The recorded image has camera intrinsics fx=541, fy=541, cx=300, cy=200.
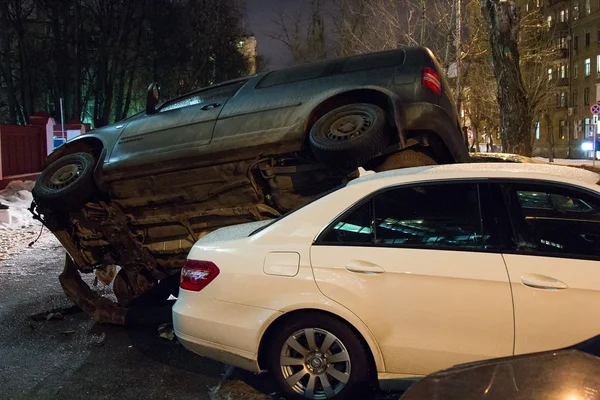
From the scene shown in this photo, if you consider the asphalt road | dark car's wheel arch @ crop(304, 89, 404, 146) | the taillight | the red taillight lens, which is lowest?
the asphalt road

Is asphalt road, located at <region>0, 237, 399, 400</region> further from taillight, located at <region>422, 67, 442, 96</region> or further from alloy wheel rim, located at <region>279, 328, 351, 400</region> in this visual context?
taillight, located at <region>422, 67, 442, 96</region>

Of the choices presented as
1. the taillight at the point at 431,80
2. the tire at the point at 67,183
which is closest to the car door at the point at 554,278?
the taillight at the point at 431,80

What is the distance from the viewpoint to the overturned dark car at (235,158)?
471 centimetres

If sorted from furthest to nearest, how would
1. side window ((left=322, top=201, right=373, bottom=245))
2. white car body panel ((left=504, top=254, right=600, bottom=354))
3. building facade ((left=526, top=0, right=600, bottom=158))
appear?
1. building facade ((left=526, top=0, right=600, bottom=158))
2. side window ((left=322, top=201, right=373, bottom=245))
3. white car body panel ((left=504, top=254, right=600, bottom=354))

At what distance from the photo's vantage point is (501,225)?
3068 mm

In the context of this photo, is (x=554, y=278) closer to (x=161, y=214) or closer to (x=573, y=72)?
(x=161, y=214)

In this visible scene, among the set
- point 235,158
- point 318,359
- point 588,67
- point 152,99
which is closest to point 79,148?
point 152,99

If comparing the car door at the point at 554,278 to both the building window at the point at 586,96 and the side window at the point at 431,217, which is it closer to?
the side window at the point at 431,217

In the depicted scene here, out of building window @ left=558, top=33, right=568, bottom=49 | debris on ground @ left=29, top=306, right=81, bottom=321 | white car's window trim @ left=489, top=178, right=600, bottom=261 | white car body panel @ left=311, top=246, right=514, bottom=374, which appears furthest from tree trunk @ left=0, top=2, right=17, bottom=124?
building window @ left=558, top=33, right=568, bottom=49

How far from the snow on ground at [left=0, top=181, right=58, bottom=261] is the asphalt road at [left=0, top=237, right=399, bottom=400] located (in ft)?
12.2

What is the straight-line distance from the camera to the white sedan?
290 cm

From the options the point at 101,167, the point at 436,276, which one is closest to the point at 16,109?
the point at 101,167

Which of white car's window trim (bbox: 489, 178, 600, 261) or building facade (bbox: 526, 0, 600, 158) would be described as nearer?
white car's window trim (bbox: 489, 178, 600, 261)

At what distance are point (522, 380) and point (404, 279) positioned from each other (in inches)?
42.4
